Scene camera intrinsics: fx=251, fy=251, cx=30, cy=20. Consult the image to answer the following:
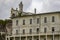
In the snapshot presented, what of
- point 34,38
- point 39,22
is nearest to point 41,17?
point 39,22

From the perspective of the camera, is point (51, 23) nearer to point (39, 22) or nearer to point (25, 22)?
point (39, 22)

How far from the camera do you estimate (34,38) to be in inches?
2790

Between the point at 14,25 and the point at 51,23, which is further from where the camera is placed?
the point at 14,25

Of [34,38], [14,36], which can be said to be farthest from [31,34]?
[14,36]

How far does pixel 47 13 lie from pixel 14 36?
12656mm

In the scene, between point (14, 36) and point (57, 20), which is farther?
point (14, 36)

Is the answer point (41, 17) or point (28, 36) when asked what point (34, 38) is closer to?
point (28, 36)

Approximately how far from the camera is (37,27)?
71000 mm

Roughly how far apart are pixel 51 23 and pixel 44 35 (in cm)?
381

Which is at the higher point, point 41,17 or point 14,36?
point 41,17

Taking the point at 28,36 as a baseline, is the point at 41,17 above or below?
above

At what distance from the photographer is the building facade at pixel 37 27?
67.3 metres

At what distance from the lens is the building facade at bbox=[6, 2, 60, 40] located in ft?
221

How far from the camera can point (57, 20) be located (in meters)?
67.4
